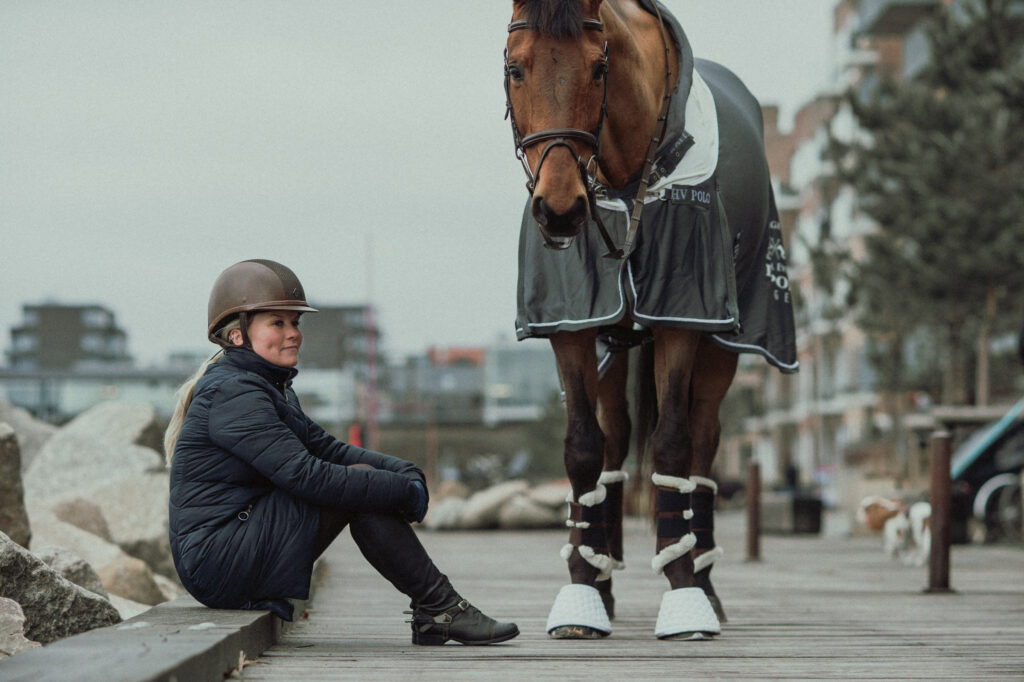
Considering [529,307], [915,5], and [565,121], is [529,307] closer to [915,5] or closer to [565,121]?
[565,121]

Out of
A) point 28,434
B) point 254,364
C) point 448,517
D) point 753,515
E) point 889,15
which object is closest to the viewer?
point 254,364

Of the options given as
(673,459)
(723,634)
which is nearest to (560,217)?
(673,459)

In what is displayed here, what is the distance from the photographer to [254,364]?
18.3ft

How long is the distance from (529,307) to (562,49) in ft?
4.43

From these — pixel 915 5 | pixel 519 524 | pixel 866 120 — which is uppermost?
pixel 915 5

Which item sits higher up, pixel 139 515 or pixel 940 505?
pixel 940 505

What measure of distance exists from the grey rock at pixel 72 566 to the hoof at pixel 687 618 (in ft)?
8.46

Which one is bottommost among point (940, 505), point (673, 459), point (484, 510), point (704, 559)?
point (484, 510)

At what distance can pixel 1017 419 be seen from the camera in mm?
19219

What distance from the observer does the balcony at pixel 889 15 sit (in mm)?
59344

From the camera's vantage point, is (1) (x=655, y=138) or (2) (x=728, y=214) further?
(2) (x=728, y=214)

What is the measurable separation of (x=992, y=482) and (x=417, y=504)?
15.2m

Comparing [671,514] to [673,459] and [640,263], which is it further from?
[640,263]

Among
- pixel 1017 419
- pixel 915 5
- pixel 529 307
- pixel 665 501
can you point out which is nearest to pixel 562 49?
pixel 529 307
